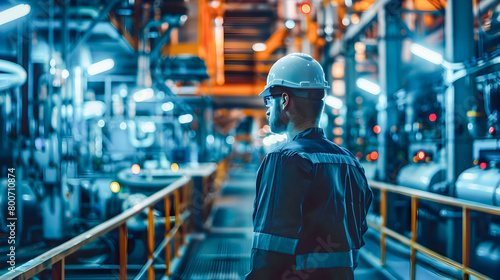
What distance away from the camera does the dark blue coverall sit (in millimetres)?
1563

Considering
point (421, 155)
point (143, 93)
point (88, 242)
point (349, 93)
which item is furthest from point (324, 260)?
point (143, 93)

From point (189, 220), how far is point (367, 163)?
5125 millimetres

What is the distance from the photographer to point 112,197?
7242mm

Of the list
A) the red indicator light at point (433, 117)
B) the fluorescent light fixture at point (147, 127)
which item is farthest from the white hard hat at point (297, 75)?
the fluorescent light fixture at point (147, 127)

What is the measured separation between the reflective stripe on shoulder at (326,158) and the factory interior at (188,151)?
2.99 feet

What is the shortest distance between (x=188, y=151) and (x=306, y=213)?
13095mm

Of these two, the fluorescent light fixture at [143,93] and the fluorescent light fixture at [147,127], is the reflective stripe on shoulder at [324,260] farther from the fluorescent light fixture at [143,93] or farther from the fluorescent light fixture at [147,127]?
the fluorescent light fixture at [147,127]

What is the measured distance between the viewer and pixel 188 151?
1454 cm

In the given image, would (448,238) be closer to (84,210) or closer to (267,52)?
(84,210)

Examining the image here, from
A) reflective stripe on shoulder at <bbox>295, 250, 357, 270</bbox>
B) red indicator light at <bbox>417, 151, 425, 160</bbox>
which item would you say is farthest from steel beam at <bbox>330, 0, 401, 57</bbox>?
reflective stripe on shoulder at <bbox>295, 250, 357, 270</bbox>

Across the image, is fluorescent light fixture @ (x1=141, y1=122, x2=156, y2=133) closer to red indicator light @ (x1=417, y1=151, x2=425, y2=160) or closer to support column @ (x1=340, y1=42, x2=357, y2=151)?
support column @ (x1=340, y1=42, x2=357, y2=151)

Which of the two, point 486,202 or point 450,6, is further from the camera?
point 450,6

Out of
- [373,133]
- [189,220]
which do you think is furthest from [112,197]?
[373,133]

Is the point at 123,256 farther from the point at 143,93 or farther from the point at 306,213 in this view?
the point at 143,93
